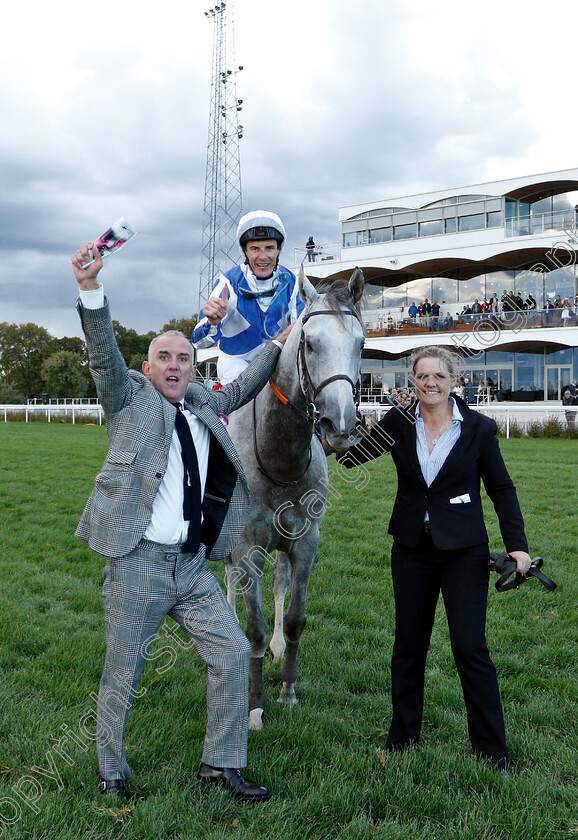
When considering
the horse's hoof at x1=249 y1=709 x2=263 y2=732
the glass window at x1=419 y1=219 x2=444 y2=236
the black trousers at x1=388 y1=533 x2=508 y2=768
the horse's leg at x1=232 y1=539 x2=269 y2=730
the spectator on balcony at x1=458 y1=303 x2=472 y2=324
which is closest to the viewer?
the black trousers at x1=388 y1=533 x2=508 y2=768

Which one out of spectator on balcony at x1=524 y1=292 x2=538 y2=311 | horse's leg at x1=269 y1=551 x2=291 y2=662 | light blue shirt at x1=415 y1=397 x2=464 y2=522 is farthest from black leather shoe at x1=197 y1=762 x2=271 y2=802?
spectator on balcony at x1=524 y1=292 x2=538 y2=311

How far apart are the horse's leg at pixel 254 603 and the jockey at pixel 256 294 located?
1.29 m

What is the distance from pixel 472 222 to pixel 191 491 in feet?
114

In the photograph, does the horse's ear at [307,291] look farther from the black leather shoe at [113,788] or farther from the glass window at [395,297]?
the glass window at [395,297]

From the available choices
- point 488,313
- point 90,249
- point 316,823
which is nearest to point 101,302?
point 90,249

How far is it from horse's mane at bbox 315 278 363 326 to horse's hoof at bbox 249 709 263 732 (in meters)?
2.17

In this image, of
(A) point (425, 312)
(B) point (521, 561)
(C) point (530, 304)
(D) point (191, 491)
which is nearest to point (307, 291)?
(D) point (191, 491)

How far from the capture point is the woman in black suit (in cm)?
314

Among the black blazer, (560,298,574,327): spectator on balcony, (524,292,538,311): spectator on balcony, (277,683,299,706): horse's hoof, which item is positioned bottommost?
(277,683,299,706): horse's hoof

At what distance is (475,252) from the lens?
32.8 m

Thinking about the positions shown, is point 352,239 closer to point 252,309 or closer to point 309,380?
point 252,309

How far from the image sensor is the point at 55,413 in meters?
32.6

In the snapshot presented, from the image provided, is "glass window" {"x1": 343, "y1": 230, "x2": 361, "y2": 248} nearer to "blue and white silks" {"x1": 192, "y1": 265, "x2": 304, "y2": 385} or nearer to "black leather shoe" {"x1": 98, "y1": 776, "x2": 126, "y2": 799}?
"blue and white silks" {"x1": 192, "y1": 265, "x2": 304, "y2": 385}

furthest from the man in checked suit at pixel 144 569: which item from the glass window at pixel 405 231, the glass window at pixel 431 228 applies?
the glass window at pixel 405 231
